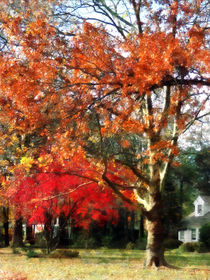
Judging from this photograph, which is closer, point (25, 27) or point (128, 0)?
point (25, 27)

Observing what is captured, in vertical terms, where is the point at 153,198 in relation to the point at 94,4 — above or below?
below

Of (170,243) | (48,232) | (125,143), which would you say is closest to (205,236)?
(170,243)

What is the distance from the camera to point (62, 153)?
14.7 meters

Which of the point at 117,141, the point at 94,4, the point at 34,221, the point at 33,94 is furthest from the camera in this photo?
the point at 34,221

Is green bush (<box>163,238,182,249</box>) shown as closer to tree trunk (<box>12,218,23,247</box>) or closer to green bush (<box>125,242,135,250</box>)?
green bush (<box>125,242,135,250</box>)

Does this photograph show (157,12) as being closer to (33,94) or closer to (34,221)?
(33,94)

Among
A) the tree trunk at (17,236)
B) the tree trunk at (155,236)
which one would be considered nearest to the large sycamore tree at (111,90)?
the tree trunk at (155,236)

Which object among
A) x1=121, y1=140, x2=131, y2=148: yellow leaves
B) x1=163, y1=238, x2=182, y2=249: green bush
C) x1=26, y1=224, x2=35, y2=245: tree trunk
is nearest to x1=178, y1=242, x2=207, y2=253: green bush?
x1=163, y1=238, x2=182, y2=249: green bush

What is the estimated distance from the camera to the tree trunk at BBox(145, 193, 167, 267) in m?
16.1

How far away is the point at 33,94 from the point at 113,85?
9.63 feet

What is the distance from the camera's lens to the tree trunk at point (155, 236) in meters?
16.1

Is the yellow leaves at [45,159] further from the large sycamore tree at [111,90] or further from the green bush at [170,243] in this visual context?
the green bush at [170,243]

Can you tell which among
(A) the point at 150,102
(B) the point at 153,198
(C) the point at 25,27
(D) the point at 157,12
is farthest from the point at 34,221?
(D) the point at 157,12

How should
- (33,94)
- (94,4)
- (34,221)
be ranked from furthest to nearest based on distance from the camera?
(34,221) < (94,4) < (33,94)
